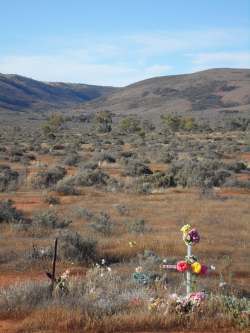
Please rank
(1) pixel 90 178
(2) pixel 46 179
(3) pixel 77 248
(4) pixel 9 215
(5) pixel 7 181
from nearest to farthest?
(3) pixel 77 248
(4) pixel 9 215
(5) pixel 7 181
(2) pixel 46 179
(1) pixel 90 178

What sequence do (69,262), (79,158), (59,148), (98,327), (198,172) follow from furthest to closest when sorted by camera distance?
(59,148)
(79,158)
(198,172)
(69,262)
(98,327)

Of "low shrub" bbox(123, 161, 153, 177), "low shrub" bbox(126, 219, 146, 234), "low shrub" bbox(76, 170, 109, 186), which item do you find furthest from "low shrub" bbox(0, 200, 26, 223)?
"low shrub" bbox(123, 161, 153, 177)

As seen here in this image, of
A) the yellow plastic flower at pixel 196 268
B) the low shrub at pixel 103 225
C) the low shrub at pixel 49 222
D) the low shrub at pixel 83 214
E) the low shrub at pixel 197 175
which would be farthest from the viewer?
the low shrub at pixel 197 175

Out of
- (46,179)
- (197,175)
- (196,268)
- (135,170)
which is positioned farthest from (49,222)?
(135,170)

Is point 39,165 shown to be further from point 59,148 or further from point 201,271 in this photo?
point 201,271

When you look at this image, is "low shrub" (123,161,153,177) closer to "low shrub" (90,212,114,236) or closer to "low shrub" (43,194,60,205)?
"low shrub" (43,194,60,205)

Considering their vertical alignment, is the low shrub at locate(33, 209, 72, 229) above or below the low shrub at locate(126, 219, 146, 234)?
above

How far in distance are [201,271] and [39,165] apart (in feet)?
93.0

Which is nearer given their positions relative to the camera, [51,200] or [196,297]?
[196,297]

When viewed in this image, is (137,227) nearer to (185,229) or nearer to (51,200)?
(51,200)

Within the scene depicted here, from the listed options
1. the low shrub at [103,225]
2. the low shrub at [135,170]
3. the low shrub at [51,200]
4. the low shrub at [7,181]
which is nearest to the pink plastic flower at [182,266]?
the low shrub at [103,225]

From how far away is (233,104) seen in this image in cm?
18775

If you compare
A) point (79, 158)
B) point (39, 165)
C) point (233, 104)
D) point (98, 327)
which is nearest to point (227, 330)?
point (98, 327)

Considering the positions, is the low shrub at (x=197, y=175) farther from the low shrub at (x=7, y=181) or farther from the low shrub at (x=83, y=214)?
the low shrub at (x=83, y=214)
